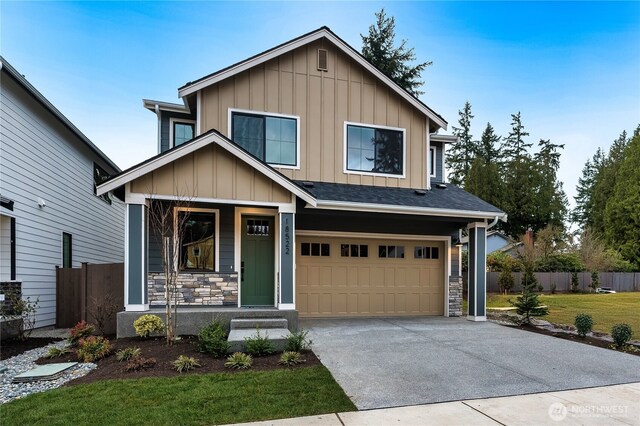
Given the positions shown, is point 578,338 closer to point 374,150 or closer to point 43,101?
point 374,150

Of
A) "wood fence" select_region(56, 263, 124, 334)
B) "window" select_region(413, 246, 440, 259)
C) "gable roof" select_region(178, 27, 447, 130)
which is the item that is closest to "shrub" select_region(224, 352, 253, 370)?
"wood fence" select_region(56, 263, 124, 334)

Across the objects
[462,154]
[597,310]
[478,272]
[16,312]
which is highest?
[462,154]

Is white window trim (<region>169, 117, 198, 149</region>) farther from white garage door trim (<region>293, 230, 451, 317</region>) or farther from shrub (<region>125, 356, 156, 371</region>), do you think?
shrub (<region>125, 356, 156, 371</region>)

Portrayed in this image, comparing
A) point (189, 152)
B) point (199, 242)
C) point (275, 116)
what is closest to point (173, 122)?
point (275, 116)

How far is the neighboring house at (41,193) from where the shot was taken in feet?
25.3

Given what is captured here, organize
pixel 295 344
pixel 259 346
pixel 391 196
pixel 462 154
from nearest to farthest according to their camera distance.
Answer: pixel 259 346, pixel 295 344, pixel 391 196, pixel 462 154

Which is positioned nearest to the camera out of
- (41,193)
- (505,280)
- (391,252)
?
(41,193)

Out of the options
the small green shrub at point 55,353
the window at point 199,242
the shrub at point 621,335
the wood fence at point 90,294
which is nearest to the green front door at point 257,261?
the window at point 199,242

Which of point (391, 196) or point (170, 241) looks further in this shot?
point (391, 196)

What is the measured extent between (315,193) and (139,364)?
517cm

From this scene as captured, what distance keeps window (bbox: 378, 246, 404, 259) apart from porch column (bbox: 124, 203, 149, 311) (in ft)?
19.8

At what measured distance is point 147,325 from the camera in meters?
6.92

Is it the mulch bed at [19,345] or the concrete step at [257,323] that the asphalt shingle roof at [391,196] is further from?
the mulch bed at [19,345]

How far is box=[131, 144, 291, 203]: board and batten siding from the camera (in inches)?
296
